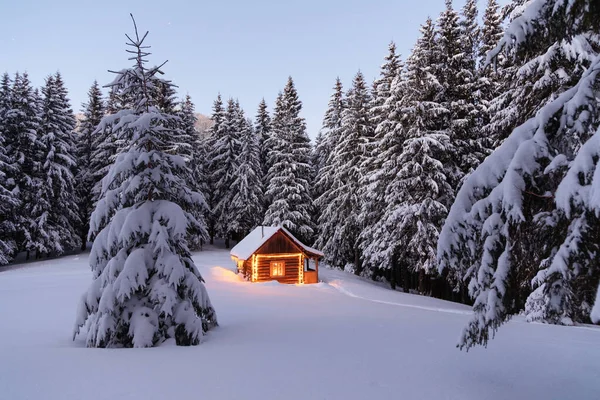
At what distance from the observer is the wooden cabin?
26000 mm

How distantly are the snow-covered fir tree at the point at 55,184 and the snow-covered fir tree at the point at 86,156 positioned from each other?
1672 mm

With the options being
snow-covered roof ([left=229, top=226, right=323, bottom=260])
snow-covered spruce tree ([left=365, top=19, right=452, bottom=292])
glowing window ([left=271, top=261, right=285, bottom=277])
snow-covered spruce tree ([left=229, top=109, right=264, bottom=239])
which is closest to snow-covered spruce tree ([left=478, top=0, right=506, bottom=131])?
snow-covered spruce tree ([left=365, top=19, right=452, bottom=292])

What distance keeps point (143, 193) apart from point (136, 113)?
2592 millimetres

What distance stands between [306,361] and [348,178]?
24.7m

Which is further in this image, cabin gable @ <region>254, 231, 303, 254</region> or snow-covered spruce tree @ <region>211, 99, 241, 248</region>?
snow-covered spruce tree @ <region>211, 99, 241, 248</region>

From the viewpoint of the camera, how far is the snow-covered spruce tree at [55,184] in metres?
31.0

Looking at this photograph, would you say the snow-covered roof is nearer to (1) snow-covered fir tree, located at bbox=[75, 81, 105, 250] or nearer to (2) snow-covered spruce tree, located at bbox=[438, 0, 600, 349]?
(1) snow-covered fir tree, located at bbox=[75, 81, 105, 250]

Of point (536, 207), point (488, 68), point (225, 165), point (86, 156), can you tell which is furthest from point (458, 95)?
point (86, 156)

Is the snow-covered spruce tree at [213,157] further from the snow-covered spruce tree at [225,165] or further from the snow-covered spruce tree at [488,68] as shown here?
the snow-covered spruce tree at [488,68]

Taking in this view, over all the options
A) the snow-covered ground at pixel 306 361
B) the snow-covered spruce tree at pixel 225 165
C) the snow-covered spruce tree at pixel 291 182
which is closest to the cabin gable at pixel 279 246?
the snow-covered spruce tree at pixel 291 182

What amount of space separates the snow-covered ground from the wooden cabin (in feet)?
34.1

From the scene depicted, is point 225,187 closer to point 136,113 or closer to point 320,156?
point 320,156

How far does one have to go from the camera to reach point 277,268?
26625mm

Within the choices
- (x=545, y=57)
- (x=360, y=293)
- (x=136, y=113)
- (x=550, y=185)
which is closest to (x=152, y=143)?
(x=136, y=113)
